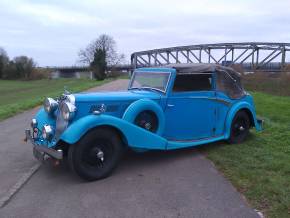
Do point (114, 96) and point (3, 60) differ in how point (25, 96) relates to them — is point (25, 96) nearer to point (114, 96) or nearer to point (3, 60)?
point (114, 96)

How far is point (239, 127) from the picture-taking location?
889 centimetres

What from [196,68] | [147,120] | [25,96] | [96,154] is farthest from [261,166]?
[25,96]

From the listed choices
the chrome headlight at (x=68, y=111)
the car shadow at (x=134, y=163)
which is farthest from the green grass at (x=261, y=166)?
the chrome headlight at (x=68, y=111)

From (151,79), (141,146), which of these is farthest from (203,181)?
(151,79)

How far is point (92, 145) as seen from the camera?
6340 millimetres

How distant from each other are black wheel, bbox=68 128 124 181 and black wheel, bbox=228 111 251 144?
3.10m

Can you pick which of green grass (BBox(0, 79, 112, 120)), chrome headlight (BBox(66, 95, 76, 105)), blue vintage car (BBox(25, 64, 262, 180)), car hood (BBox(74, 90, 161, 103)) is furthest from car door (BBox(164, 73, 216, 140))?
green grass (BBox(0, 79, 112, 120))

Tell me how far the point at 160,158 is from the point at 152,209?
2.67 m

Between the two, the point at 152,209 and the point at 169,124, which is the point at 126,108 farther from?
the point at 152,209

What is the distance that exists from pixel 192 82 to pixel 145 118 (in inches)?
52.8

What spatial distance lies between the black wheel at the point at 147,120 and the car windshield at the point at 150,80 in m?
0.61

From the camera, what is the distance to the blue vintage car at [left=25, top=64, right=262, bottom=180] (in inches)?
249

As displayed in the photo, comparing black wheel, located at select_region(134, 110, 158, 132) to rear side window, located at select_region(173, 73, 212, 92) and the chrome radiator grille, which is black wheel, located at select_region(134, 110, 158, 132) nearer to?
rear side window, located at select_region(173, 73, 212, 92)

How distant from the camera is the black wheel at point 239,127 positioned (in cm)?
877
